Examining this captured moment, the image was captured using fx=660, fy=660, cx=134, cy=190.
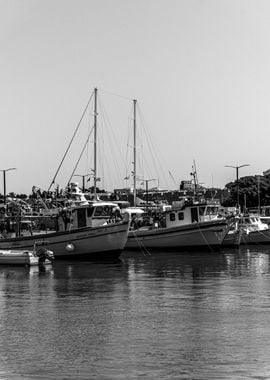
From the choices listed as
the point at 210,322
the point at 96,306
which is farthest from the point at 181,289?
the point at 210,322

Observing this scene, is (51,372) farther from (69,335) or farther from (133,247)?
(133,247)

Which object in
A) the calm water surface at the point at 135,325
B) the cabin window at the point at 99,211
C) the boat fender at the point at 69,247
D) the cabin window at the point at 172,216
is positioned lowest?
the calm water surface at the point at 135,325

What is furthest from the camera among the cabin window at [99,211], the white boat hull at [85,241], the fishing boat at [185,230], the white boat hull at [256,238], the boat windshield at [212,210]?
the white boat hull at [256,238]

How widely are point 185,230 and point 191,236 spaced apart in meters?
0.79

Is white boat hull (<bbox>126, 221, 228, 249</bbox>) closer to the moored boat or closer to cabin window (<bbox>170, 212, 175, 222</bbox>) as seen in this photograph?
cabin window (<bbox>170, 212, 175, 222</bbox>)

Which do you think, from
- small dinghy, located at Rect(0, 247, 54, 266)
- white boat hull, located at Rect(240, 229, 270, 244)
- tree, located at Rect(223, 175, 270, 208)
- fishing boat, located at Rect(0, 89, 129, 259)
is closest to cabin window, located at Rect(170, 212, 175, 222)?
fishing boat, located at Rect(0, 89, 129, 259)

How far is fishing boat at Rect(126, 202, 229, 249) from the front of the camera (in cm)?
5876

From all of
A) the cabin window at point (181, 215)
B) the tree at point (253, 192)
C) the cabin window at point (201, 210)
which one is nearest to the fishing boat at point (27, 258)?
→ the cabin window at point (181, 215)

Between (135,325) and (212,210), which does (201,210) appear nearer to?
(212,210)

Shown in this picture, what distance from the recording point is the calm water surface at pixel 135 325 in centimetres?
1489

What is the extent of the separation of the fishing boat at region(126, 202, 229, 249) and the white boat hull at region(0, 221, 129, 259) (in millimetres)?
10875

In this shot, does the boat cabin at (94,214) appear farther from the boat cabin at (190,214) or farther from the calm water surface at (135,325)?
the calm water surface at (135,325)

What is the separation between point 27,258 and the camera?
Result: 144 feet

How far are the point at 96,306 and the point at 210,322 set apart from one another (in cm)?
570
